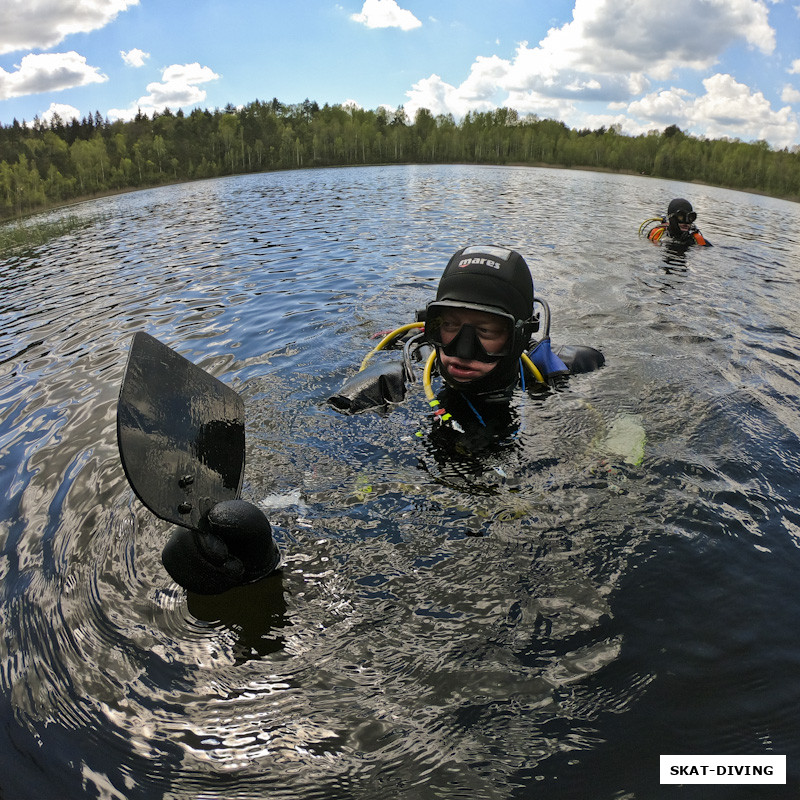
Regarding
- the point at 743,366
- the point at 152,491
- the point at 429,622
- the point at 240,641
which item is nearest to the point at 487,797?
the point at 429,622

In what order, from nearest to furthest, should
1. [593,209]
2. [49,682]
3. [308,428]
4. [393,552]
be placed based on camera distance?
[49,682]
[393,552]
[308,428]
[593,209]

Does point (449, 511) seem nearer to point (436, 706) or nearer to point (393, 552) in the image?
point (393, 552)

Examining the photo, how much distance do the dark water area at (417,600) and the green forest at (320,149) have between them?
178 feet

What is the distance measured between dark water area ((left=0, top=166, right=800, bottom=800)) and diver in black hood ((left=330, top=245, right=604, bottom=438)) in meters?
0.31

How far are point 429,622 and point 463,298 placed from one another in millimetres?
2555

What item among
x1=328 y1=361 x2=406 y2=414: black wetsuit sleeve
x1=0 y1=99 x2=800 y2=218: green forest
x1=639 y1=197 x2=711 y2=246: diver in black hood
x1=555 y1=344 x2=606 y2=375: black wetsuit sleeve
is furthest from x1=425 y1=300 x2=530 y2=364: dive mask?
x1=0 y1=99 x2=800 y2=218: green forest

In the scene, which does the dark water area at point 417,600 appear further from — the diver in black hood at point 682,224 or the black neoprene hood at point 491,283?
the diver in black hood at point 682,224

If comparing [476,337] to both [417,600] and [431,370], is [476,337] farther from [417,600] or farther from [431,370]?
[417,600]

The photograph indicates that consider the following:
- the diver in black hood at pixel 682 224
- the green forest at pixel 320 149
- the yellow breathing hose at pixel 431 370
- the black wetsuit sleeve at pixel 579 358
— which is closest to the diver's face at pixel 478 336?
the yellow breathing hose at pixel 431 370

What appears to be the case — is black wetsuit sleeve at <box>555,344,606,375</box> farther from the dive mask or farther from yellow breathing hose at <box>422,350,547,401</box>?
the dive mask

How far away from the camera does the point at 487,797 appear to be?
194cm

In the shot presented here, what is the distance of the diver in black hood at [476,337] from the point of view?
4.23 meters

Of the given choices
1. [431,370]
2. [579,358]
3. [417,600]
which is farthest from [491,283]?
[417,600]

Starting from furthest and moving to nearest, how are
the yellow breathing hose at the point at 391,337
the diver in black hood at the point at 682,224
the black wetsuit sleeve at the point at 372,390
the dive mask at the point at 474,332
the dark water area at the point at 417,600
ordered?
the diver in black hood at the point at 682,224 < the yellow breathing hose at the point at 391,337 < the black wetsuit sleeve at the point at 372,390 < the dive mask at the point at 474,332 < the dark water area at the point at 417,600
